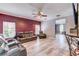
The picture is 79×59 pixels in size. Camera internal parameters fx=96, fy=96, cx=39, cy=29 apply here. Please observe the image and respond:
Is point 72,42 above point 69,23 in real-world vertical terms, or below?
below

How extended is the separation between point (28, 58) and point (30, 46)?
269mm

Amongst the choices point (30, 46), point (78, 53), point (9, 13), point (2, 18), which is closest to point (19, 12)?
point (9, 13)

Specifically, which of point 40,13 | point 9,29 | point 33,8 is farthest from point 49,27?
point 9,29

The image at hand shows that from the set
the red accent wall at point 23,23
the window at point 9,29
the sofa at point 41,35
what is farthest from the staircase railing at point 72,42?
the window at point 9,29

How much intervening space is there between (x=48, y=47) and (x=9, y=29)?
97cm

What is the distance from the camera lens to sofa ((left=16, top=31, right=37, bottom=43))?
2.17 meters

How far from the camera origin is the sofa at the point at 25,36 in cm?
217

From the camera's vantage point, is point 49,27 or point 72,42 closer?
point 72,42

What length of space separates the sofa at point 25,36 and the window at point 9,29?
5.2 inches

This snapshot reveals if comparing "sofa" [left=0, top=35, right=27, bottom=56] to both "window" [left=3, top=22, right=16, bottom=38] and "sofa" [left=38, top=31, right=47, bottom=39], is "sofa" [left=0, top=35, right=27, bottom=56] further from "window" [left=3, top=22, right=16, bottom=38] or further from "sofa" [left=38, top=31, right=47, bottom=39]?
"sofa" [left=38, top=31, right=47, bottom=39]

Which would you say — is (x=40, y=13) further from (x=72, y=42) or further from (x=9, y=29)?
(x=72, y=42)

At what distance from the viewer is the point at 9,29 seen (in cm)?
218

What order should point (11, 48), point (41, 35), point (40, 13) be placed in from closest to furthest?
point (11, 48)
point (40, 13)
point (41, 35)

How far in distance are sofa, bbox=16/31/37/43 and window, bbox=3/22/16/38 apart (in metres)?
0.13
